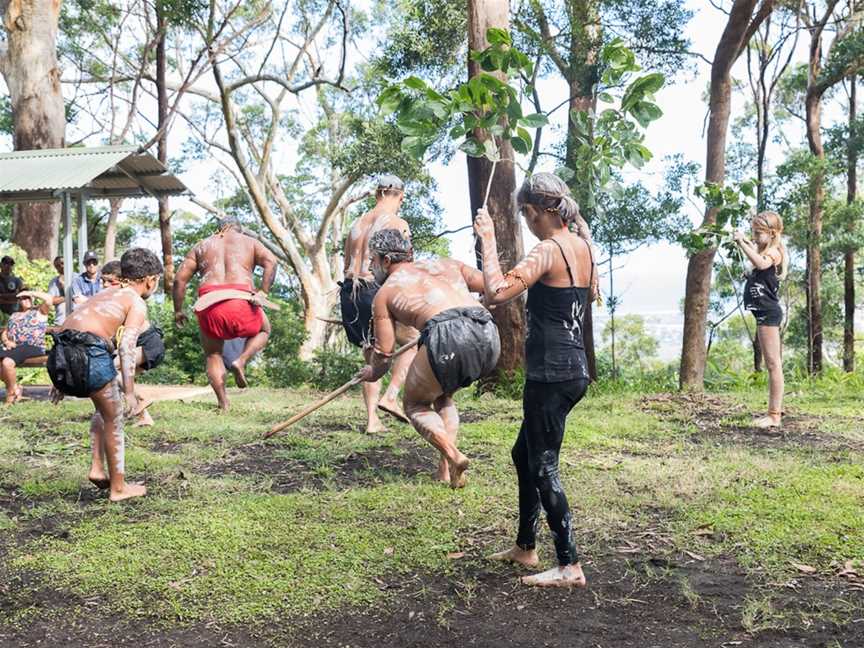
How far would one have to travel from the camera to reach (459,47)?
12953mm

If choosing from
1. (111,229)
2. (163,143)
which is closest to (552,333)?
(163,143)

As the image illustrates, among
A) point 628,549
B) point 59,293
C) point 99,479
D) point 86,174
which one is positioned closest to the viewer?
point 628,549

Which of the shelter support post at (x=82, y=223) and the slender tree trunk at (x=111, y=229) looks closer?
the shelter support post at (x=82, y=223)

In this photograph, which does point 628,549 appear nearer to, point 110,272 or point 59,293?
point 110,272

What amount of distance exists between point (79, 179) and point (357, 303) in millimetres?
4425

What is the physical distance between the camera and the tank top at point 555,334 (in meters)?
3.33

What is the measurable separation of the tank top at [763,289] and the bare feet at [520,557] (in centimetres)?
398

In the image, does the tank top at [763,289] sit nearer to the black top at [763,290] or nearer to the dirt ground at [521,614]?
the black top at [763,290]

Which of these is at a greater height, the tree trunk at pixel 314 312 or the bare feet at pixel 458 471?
the tree trunk at pixel 314 312

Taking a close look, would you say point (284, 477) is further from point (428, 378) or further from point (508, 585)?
point (508, 585)

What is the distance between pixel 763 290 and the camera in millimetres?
6727

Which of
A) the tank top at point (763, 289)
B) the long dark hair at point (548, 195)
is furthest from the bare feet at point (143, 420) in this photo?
the tank top at point (763, 289)

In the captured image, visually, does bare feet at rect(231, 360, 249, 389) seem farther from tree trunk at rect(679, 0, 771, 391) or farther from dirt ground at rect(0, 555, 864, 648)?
tree trunk at rect(679, 0, 771, 391)

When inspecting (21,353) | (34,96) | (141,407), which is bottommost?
(141,407)
